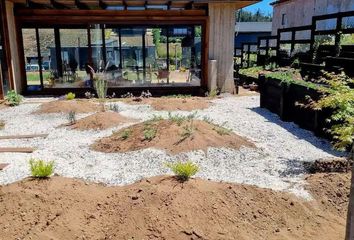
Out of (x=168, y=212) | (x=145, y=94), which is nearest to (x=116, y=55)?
(x=145, y=94)

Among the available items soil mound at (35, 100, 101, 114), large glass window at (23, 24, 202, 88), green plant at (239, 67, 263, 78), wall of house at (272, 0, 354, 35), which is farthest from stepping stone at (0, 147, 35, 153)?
wall of house at (272, 0, 354, 35)

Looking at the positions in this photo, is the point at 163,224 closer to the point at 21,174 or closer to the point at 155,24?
the point at 21,174

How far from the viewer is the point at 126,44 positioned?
1364cm

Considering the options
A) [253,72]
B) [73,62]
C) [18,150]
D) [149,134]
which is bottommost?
[18,150]

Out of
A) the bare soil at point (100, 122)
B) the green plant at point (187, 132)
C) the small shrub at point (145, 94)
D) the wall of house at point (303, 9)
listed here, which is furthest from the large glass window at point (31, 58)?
the wall of house at point (303, 9)

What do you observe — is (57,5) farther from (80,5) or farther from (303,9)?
(303,9)

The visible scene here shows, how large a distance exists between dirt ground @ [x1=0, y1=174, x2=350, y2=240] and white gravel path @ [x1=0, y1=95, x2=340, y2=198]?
0.46 metres

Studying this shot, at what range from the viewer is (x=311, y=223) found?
12.5ft

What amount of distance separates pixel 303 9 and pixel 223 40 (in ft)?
43.2

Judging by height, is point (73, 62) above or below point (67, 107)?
above

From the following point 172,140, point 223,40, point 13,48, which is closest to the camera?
point 172,140

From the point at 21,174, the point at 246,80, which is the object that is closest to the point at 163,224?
the point at 21,174

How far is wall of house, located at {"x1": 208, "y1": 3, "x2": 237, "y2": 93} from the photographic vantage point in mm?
12867

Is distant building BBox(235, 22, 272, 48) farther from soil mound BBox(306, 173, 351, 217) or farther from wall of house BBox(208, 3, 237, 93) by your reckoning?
soil mound BBox(306, 173, 351, 217)
